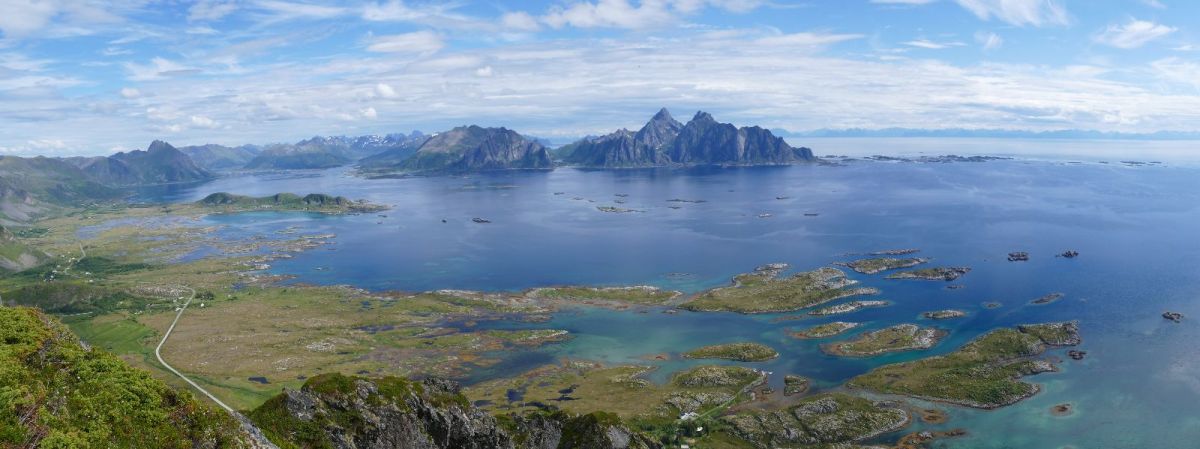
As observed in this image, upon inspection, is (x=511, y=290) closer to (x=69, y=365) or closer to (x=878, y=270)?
(x=878, y=270)

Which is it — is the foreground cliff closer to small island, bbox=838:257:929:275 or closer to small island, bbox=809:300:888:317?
small island, bbox=809:300:888:317

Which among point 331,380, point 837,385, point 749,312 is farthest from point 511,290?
point 331,380

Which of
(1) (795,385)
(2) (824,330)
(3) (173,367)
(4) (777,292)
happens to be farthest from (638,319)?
(3) (173,367)

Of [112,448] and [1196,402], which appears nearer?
[112,448]

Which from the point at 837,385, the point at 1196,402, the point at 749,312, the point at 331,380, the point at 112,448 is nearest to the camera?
the point at 112,448

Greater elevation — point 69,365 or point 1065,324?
point 69,365

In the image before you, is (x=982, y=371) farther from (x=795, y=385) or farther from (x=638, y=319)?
(x=638, y=319)
